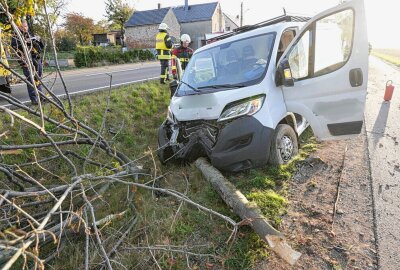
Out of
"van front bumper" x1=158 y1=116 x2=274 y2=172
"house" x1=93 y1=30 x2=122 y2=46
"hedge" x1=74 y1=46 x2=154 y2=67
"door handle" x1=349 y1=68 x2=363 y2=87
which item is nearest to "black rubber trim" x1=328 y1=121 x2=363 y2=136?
"door handle" x1=349 y1=68 x2=363 y2=87

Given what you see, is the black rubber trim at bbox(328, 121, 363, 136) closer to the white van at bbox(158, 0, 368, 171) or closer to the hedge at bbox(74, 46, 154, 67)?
the white van at bbox(158, 0, 368, 171)

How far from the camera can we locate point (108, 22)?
5641 cm

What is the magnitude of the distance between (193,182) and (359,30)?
299cm

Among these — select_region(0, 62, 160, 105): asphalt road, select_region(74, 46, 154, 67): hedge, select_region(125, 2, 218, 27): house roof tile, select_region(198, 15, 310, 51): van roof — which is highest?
select_region(125, 2, 218, 27): house roof tile

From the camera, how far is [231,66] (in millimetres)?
4773

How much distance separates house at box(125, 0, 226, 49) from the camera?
151ft

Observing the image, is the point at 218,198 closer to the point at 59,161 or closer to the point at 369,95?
the point at 59,161

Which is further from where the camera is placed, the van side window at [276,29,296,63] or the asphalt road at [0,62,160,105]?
the asphalt road at [0,62,160,105]

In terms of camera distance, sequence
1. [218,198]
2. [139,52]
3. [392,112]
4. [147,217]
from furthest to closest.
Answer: [139,52]
[392,112]
[218,198]
[147,217]

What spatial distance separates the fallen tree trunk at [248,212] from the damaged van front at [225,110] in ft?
0.65

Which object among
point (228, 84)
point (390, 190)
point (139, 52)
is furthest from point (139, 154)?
point (139, 52)

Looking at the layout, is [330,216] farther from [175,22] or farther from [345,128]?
[175,22]

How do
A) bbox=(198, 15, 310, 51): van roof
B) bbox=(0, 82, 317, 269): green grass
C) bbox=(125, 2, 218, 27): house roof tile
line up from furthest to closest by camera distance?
1. bbox=(125, 2, 218, 27): house roof tile
2. bbox=(198, 15, 310, 51): van roof
3. bbox=(0, 82, 317, 269): green grass

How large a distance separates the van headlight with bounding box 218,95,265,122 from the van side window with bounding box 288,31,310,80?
72 cm
